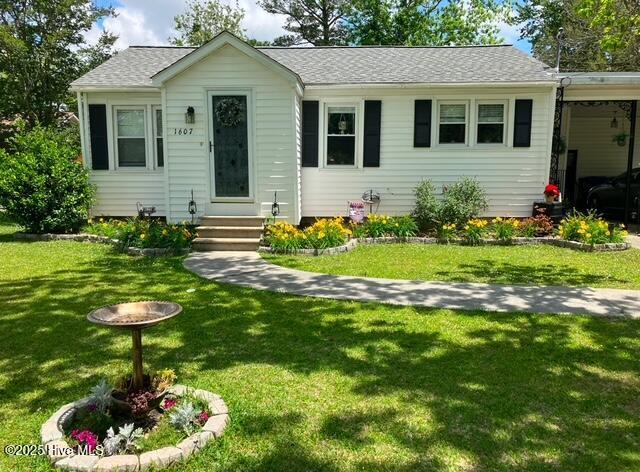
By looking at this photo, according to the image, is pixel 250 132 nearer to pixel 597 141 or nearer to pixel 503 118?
pixel 503 118

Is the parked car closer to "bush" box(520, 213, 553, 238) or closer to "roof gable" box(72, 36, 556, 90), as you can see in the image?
"bush" box(520, 213, 553, 238)

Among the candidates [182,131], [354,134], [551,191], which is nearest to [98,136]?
[182,131]

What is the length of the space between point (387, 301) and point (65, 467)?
4.11 meters

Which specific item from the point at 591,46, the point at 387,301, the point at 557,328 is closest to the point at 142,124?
the point at 387,301

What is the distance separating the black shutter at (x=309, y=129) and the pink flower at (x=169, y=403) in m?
8.78

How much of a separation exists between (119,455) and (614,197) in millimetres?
15014

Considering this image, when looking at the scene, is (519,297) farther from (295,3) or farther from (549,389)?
(295,3)

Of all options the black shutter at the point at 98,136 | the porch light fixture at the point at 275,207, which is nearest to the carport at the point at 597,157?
the porch light fixture at the point at 275,207

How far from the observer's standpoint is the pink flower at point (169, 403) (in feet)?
10.7

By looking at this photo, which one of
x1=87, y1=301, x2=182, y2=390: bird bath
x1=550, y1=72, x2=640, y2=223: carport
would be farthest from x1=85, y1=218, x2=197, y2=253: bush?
x1=550, y1=72, x2=640, y2=223: carport

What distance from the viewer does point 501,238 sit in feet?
34.1

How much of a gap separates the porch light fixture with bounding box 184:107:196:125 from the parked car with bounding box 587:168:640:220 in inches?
458

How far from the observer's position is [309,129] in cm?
1149

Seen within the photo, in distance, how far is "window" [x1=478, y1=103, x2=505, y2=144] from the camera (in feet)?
38.2
